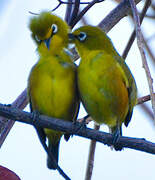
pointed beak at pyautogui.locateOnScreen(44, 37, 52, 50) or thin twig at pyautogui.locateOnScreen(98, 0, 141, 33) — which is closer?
pointed beak at pyautogui.locateOnScreen(44, 37, 52, 50)

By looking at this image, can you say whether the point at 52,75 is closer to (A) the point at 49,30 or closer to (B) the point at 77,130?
(A) the point at 49,30

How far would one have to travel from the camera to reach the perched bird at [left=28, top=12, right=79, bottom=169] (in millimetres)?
3486

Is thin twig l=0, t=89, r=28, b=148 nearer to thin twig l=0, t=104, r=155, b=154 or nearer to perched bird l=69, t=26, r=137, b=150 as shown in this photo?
thin twig l=0, t=104, r=155, b=154

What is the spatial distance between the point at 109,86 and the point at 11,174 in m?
1.04

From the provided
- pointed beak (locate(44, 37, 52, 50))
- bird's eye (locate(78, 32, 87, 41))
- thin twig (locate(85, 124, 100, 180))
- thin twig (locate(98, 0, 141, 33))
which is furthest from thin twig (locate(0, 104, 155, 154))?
thin twig (locate(98, 0, 141, 33))

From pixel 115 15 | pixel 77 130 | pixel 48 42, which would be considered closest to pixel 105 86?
pixel 77 130

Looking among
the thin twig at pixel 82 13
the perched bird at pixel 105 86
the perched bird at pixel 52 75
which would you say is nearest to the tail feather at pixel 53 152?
the perched bird at pixel 52 75

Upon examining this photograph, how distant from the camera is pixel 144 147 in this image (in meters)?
2.84

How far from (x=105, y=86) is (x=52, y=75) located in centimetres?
51

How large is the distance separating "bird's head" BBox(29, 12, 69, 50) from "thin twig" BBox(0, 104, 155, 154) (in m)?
0.81

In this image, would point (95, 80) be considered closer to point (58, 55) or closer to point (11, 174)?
point (58, 55)

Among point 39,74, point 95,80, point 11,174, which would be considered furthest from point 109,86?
point 11,174

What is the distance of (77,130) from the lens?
3.10 metres

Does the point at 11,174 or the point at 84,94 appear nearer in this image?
the point at 11,174
